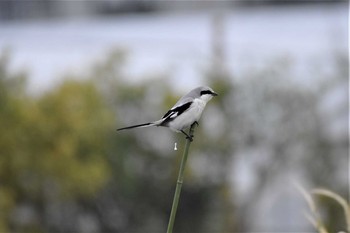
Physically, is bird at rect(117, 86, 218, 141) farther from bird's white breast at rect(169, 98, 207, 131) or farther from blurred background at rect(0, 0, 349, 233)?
blurred background at rect(0, 0, 349, 233)

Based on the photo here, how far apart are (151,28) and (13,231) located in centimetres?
1237

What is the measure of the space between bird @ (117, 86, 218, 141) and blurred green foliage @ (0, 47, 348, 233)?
17429 millimetres

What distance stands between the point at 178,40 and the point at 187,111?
2647 cm

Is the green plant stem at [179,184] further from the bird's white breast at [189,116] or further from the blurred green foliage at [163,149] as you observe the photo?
the blurred green foliage at [163,149]

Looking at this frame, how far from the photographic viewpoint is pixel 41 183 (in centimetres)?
2022

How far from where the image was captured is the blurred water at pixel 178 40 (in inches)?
931

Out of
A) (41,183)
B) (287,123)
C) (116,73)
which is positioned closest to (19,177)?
(41,183)

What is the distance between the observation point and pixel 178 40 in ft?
95.5

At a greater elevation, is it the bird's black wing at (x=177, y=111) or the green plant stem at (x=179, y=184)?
the bird's black wing at (x=177, y=111)

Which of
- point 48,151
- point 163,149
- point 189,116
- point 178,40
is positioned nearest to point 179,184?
point 189,116

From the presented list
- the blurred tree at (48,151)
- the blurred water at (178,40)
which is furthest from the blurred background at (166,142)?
the blurred water at (178,40)

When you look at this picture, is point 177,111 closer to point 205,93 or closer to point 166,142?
point 205,93

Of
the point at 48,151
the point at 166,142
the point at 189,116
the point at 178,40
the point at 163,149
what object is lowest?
the point at 163,149

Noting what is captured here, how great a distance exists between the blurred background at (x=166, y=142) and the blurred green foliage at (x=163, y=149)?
26 millimetres
